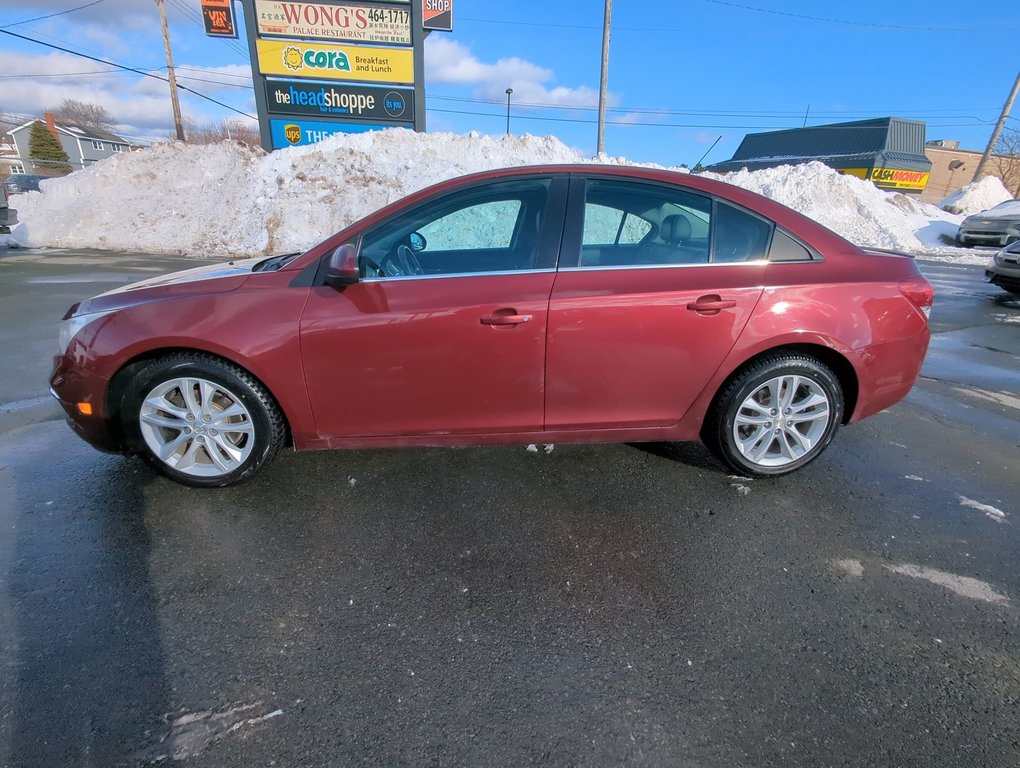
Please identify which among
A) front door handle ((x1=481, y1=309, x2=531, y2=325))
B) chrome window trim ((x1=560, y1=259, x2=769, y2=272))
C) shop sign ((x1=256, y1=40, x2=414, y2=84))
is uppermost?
shop sign ((x1=256, y1=40, x2=414, y2=84))

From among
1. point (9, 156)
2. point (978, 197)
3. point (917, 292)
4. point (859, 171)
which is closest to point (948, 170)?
point (859, 171)

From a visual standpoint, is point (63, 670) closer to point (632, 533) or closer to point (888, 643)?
point (632, 533)

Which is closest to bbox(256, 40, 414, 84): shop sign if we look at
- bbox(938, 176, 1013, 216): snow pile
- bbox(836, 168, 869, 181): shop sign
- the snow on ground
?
the snow on ground

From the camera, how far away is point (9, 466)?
312cm

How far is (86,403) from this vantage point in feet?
8.89

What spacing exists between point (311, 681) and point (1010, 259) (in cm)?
1260

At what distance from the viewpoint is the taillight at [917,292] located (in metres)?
2.96

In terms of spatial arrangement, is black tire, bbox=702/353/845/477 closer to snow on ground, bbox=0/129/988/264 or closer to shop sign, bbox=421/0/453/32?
snow on ground, bbox=0/129/988/264

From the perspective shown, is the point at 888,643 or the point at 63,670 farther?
the point at 888,643

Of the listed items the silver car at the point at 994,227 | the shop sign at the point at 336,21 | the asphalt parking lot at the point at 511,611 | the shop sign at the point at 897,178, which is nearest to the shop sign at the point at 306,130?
the shop sign at the point at 336,21

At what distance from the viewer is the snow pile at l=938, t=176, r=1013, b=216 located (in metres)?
26.2

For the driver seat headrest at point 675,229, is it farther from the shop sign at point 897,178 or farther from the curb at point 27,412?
the shop sign at point 897,178

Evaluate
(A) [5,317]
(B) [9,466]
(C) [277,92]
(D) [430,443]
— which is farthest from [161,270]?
(D) [430,443]

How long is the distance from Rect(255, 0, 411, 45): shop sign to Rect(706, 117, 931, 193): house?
22525mm
